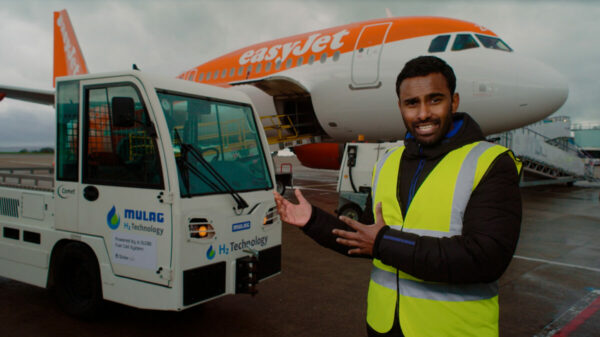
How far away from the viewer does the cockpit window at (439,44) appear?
9898 mm

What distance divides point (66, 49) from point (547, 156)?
21.8 m

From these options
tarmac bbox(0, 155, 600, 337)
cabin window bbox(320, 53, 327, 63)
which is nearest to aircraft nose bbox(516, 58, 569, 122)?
tarmac bbox(0, 155, 600, 337)

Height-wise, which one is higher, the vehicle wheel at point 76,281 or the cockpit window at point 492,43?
the cockpit window at point 492,43

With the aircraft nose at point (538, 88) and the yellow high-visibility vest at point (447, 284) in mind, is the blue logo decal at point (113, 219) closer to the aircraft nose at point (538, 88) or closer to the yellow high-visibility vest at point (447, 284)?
the yellow high-visibility vest at point (447, 284)

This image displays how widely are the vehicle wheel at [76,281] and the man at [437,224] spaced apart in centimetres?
286

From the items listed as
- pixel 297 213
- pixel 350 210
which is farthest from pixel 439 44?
pixel 297 213

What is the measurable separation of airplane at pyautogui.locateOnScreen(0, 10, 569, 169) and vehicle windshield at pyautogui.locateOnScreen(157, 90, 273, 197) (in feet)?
15.3

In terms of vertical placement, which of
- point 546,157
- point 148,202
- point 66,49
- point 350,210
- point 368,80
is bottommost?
point 350,210

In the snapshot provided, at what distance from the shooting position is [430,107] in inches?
67.2

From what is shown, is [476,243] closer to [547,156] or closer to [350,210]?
[350,210]

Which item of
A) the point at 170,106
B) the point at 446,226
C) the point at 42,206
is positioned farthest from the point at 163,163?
the point at 446,226

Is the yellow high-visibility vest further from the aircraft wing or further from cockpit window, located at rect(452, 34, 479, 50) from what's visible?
the aircraft wing

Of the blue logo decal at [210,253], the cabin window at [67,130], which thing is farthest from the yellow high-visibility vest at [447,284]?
the cabin window at [67,130]

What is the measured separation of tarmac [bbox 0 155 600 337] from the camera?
3.85 metres
